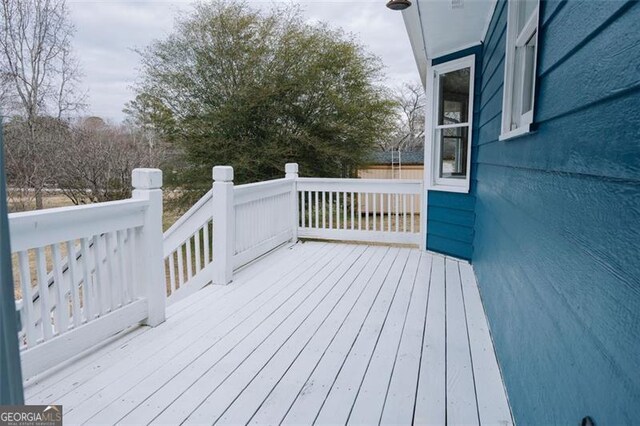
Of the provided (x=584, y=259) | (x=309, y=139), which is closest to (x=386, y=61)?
(x=309, y=139)

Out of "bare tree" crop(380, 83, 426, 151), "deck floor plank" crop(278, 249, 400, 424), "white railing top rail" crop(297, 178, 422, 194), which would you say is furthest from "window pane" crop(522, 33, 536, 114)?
"bare tree" crop(380, 83, 426, 151)

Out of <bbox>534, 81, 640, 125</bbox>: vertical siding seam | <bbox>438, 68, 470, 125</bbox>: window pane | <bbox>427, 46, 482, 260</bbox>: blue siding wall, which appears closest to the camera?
<bbox>534, 81, 640, 125</bbox>: vertical siding seam

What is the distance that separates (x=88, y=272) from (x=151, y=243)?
1.49 feet

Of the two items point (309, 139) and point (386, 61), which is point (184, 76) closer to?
point (309, 139)

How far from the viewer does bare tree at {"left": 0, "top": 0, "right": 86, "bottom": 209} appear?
708 centimetres

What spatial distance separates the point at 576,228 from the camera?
3.62 ft

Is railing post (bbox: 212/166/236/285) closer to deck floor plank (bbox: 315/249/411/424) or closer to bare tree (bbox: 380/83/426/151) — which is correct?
deck floor plank (bbox: 315/249/411/424)

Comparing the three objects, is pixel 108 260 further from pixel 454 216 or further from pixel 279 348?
pixel 454 216

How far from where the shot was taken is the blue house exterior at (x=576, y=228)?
0.81 meters

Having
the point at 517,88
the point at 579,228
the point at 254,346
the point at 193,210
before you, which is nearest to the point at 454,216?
the point at 517,88

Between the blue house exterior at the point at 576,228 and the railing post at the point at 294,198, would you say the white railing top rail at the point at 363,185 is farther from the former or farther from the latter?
the blue house exterior at the point at 576,228

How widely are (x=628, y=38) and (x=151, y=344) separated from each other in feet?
8.25

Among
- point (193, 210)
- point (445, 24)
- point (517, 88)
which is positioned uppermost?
point (445, 24)

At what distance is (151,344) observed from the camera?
2.42 m
